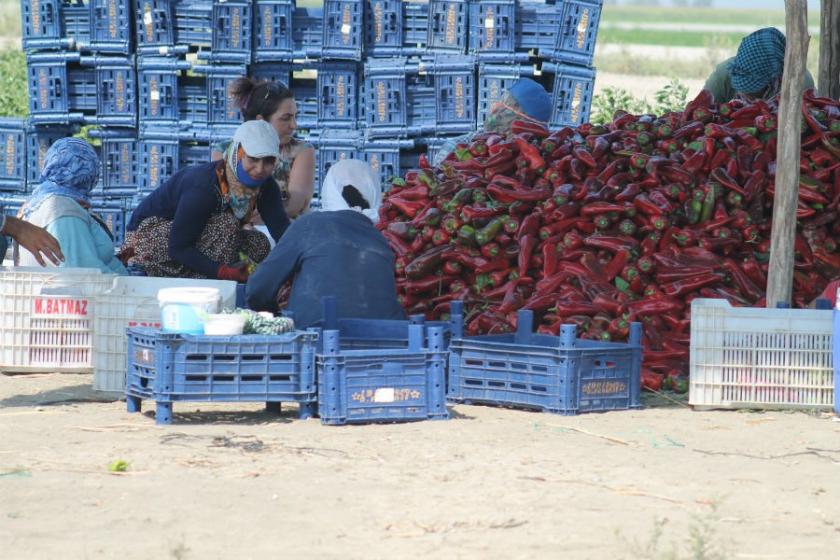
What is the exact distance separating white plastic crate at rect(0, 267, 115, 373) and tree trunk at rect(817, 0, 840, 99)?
18.3 ft

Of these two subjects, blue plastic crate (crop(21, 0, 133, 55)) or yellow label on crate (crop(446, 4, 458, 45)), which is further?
blue plastic crate (crop(21, 0, 133, 55))

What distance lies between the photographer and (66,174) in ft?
26.8

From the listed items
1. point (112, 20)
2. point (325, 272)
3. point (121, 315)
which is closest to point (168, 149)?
point (112, 20)

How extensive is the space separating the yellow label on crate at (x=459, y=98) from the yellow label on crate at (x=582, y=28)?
1.06 metres

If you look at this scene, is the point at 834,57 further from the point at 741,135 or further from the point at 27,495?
the point at 27,495

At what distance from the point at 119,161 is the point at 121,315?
5.44 m

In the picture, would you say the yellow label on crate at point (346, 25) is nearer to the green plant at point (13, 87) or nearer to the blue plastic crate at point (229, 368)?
the blue plastic crate at point (229, 368)

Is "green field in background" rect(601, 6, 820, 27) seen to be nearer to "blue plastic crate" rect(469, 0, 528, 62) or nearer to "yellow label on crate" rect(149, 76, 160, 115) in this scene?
"blue plastic crate" rect(469, 0, 528, 62)

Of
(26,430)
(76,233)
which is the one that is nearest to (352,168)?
(76,233)

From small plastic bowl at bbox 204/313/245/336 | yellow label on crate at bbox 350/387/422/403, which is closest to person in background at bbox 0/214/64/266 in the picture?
small plastic bowl at bbox 204/313/245/336

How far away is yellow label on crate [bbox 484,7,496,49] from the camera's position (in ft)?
37.4

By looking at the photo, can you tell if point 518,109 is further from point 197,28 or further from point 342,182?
point 197,28

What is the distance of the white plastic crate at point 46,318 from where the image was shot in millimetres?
7621

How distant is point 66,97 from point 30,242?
549 cm
